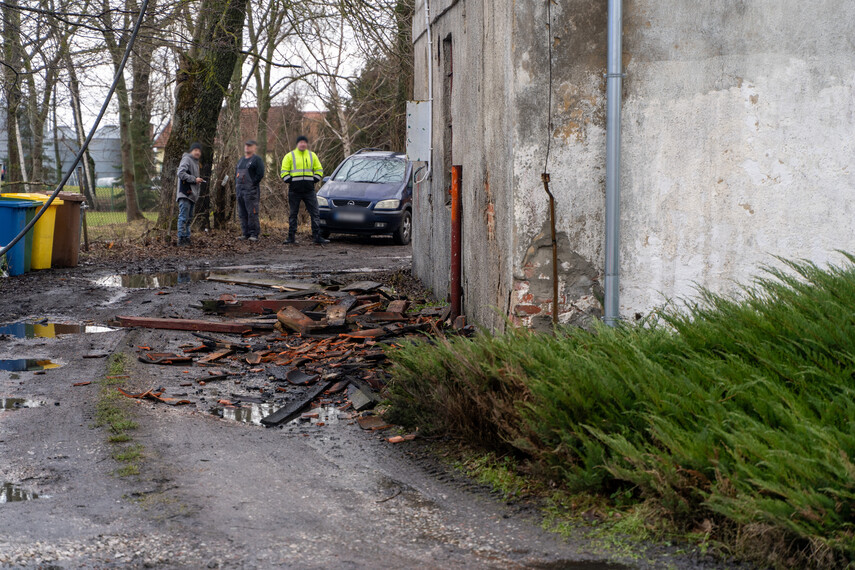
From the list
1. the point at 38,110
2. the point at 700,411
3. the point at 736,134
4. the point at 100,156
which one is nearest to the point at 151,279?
the point at 736,134

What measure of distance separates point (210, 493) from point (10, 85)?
1059 centimetres

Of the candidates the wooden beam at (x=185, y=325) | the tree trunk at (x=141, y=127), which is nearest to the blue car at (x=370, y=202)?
the tree trunk at (x=141, y=127)

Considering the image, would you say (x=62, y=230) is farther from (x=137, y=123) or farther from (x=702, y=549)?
(x=137, y=123)

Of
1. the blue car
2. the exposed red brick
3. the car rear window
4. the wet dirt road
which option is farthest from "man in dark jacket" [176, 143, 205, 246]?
the exposed red brick

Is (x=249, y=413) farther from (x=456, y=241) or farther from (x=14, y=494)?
(x=456, y=241)

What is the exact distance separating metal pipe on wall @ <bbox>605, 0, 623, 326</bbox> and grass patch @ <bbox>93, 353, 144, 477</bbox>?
3.21 meters

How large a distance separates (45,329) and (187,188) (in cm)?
846

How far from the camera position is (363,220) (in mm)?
18328

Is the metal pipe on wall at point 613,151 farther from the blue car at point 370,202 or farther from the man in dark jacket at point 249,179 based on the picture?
the man in dark jacket at point 249,179

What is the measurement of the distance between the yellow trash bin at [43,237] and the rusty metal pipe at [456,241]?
295 inches

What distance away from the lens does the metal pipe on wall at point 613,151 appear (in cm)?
606

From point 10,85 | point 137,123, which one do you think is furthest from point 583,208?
point 137,123

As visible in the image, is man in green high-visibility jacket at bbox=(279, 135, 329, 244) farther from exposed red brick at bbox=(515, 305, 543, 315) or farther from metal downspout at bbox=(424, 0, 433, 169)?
exposed red brick at bbox=(515, 305, 543, 315)

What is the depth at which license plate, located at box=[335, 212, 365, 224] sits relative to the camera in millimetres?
18328
